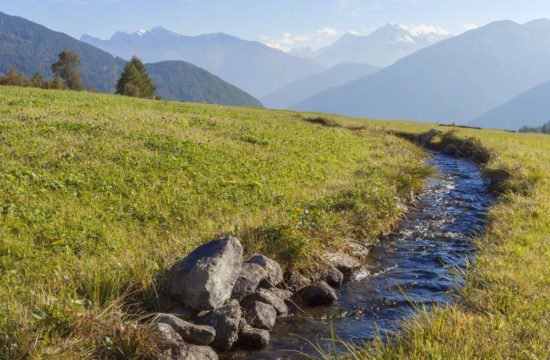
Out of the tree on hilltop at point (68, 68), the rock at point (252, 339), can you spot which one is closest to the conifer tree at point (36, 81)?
the tree on hilltop at point (68, 68)

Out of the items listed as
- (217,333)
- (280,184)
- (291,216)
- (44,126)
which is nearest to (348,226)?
(291,216)

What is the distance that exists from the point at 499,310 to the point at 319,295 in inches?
151

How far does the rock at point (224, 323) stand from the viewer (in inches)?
319

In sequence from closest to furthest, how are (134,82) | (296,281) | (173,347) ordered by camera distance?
(173,347), (296,281), (134,82)

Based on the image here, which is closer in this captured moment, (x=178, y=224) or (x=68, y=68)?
(x=178, y=224)

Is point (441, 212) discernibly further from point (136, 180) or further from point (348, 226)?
point (136, 180)

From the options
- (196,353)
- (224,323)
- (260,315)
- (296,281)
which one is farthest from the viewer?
(296,281)

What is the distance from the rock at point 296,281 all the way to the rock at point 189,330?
128 inches

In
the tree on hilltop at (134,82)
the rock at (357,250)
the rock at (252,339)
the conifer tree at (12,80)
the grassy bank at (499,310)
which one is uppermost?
the tree on hilltop at (134,82)

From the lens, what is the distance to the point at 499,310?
8.23m

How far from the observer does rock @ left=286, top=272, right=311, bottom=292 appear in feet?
35.3

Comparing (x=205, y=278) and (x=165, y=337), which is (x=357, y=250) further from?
(x=165, y=337)

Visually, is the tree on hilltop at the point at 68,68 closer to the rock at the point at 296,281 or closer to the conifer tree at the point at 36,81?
the conifer tree at the point at 36,81

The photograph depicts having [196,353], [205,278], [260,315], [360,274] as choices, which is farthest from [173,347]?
[360,274]
